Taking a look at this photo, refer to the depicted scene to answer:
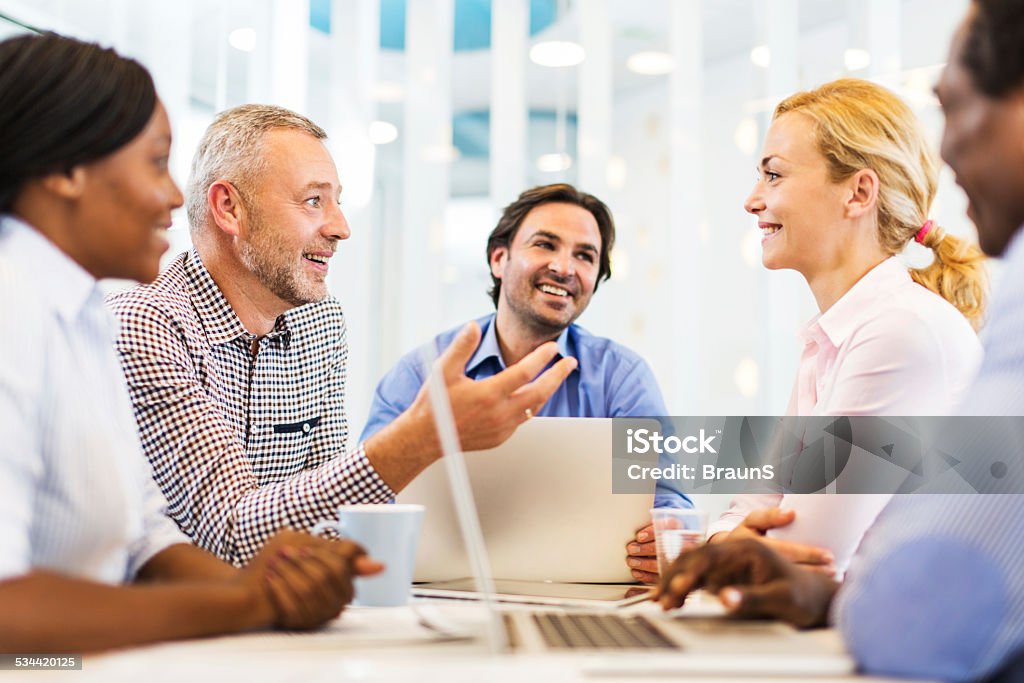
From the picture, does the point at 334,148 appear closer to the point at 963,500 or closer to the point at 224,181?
the point at 224,181

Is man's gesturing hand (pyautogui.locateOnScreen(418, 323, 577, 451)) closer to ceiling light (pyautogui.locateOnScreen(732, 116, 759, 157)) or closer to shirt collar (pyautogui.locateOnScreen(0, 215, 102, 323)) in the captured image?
shirt collar (pyautogui.locateOnScreen(0, 215, 102, 323))

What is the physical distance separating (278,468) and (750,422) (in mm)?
1850

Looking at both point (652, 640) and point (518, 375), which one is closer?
point (652, 640)

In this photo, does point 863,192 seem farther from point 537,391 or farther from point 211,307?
point 211,307

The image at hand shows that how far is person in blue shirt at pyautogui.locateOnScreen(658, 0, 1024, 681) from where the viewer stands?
628 mm

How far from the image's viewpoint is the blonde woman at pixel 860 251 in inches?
54.3

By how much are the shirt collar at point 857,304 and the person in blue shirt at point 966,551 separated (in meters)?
0.67

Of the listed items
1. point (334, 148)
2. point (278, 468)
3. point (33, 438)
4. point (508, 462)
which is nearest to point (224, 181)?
point (278, 468)

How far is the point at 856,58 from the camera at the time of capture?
2.94m

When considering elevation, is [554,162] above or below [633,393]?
above

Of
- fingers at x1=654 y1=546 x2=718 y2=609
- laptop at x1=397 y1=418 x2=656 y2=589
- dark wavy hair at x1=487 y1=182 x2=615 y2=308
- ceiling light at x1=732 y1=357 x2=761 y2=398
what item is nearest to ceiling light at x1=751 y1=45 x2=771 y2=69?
dark wavy hair at x1=487 y1=182 x2=615 y2=308

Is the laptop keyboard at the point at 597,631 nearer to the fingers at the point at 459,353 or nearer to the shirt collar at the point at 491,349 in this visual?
the fingers at the point at 459,353

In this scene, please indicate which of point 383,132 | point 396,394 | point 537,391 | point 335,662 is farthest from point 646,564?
point 383,132

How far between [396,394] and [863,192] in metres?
1.14
